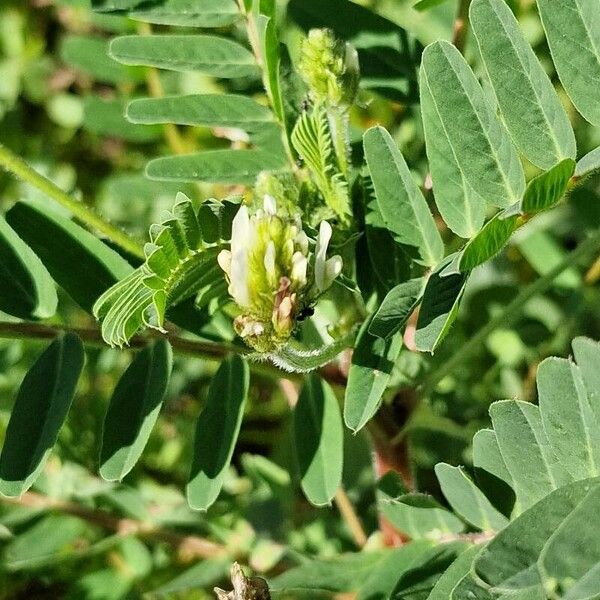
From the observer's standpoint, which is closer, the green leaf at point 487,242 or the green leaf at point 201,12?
the green leaf at point 487,242

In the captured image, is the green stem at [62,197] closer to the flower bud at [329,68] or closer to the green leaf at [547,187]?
the flower bud at [329,68]

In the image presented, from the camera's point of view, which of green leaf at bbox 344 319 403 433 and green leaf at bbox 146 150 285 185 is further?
green leaf at bbox 146 150 285 185

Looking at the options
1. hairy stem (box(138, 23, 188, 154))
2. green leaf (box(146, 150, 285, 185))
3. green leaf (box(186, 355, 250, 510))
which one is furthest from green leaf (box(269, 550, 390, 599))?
hairy stem (box(138, 23, 188, 154))

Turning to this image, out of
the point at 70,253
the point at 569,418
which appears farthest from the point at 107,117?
the point at 569,418

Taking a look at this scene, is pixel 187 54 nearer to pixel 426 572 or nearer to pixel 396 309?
pixel 396 309

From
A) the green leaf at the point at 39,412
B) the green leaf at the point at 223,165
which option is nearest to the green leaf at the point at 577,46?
the green leaf at the point at 223,165

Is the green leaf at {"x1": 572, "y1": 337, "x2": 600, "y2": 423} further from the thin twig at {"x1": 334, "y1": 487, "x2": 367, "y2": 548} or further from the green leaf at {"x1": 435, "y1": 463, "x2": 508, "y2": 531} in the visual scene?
the thin twig at {"x1": 334, "y1": 487, "x2": 367, "y2": 548}

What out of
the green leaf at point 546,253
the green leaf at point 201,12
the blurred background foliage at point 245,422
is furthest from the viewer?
the green leaf at point 546,253
